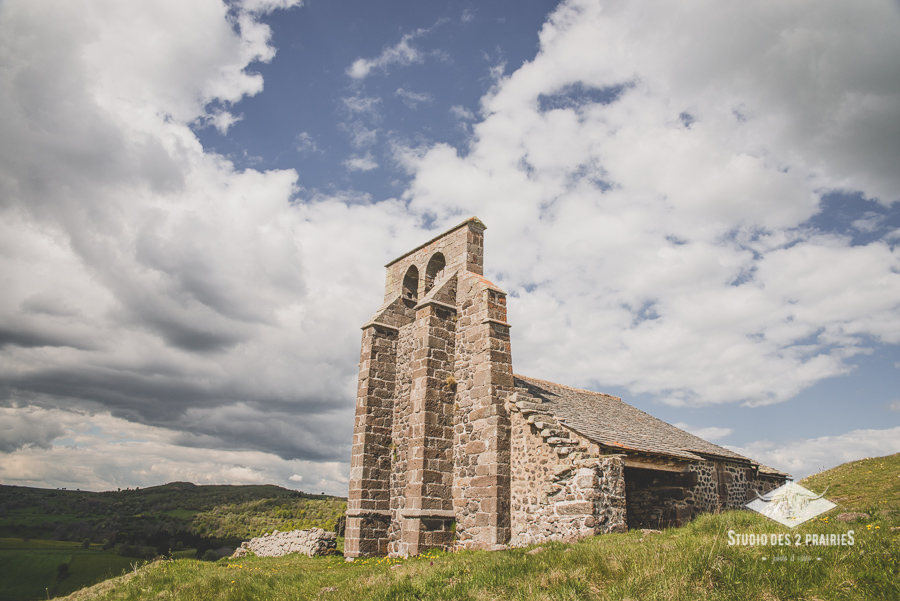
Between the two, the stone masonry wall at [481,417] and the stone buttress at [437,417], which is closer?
the stone masonry wall at [481,417]

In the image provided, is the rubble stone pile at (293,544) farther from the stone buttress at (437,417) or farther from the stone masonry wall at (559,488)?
the stone masonry wall at (559,488)

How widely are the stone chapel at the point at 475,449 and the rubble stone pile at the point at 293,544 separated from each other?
86.3 inches

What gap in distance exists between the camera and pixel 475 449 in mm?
12867

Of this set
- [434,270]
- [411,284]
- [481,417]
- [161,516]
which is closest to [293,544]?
[481,417]

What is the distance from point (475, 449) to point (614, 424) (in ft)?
18.6

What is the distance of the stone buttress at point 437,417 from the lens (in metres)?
12.4

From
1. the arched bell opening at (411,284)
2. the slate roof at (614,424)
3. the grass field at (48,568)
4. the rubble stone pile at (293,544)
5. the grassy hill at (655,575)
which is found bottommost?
the grass field at (48,568)

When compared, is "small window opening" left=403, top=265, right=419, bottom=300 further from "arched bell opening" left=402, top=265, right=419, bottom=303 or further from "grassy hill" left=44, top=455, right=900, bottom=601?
"grassy hill" left=44, top=455, right=900, bottom=601

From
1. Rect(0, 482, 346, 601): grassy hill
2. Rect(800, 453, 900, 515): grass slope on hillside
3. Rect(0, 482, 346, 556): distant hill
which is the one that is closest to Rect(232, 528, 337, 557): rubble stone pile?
Rect(0, 482, 346, 556): distant hill

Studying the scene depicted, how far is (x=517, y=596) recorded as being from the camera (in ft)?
18.6

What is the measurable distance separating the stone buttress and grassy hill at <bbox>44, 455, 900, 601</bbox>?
3.49 meters

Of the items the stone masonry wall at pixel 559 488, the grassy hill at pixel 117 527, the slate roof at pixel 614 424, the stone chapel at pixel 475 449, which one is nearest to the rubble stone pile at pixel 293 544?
the stone chapel at pixel 475 449

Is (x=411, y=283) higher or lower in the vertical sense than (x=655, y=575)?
higher

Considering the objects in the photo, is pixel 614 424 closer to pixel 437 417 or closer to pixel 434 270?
pixel 437 417
